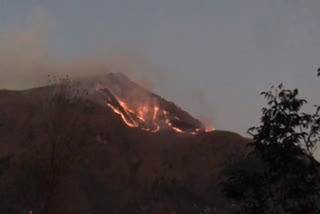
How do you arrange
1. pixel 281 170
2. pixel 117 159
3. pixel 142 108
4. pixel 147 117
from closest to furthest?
pixel 281 170, pixel 117 159, pixel 147 117, pixel 142 108

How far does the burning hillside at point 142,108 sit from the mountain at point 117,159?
574 mm

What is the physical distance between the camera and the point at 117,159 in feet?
307

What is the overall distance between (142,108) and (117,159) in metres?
39.0

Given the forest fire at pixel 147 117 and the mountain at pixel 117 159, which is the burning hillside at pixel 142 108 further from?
→ the mountain at pixel 117 159

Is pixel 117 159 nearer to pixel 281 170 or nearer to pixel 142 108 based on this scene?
pixel 142 108

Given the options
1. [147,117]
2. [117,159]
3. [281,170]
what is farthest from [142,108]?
[281,170]

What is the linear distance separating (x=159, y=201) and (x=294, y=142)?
71691mm

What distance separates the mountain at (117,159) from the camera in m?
75.5

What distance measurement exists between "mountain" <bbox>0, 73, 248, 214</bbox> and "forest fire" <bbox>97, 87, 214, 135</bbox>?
0.33 metres

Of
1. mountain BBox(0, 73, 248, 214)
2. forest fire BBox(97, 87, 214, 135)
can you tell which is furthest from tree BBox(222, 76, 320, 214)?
forest fire BBox(97, 87, 214, 135)

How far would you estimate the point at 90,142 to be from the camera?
92.8 meters

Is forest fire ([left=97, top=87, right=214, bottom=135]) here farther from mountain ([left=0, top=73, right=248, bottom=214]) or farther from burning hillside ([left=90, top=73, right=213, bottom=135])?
mountain ([left=0, top=73, right=248, bottom=214])

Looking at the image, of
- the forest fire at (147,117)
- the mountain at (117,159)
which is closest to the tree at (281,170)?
the mountain at (117,159)

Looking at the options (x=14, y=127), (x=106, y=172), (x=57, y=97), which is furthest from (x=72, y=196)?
(x=57, y=97)
